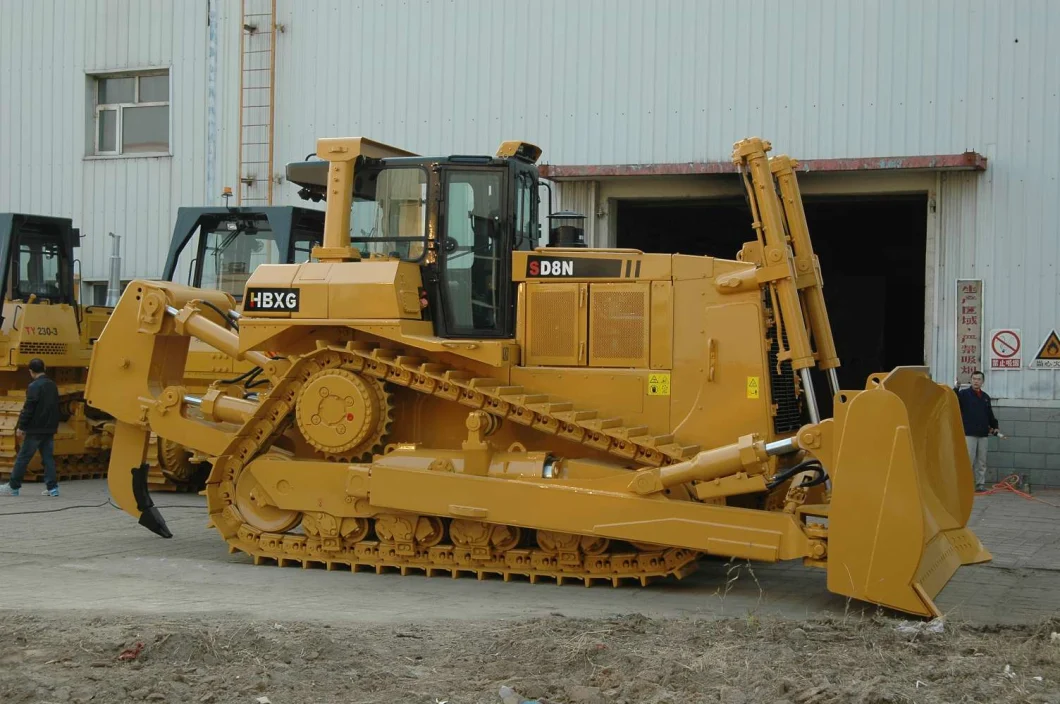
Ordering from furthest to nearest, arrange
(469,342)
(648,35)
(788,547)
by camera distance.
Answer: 1. (648,35)
2. (469,342)
3. (788,547)

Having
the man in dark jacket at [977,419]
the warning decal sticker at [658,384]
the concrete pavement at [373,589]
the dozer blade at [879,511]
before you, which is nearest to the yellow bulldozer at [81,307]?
the concrete pavement at [373,589]

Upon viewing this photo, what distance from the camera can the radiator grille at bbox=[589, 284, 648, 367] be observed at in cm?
998

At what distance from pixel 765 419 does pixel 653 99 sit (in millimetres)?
9733

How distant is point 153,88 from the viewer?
69.3 ft

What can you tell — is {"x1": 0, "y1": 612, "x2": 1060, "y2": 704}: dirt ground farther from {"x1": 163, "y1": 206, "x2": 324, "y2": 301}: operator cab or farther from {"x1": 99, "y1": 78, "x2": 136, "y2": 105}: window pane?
{"x1": 99, "y1": 78, "x2": 136, "y2": 105}: window pane

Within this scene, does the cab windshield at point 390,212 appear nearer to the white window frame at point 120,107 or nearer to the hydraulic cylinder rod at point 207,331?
the hydraulic cylinder rod at point 207,331

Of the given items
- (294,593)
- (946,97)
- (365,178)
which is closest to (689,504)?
(294,593)

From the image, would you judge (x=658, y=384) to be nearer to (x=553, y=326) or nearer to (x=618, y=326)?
(x=618, y=326)

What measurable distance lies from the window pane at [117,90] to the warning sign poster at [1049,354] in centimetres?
1462

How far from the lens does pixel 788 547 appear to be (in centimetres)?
859

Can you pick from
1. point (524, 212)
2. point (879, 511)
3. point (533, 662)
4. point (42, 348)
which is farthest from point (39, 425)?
point (879, 511)

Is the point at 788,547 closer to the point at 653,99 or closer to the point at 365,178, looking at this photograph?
the point at 365,178

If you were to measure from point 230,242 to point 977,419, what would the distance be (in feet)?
31.3

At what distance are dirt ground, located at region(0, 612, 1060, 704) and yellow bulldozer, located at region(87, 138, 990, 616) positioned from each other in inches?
64.6
